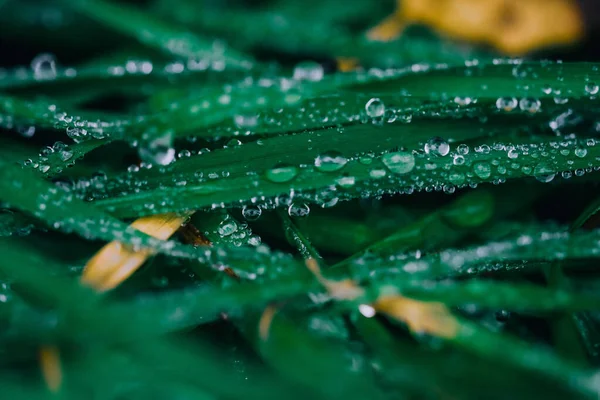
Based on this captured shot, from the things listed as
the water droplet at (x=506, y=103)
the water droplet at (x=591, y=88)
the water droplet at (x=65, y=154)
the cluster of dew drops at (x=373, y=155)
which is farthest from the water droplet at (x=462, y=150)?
the water droplet at (x=65, y=154)

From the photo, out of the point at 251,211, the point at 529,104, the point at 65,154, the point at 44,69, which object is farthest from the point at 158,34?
the point at 529,104

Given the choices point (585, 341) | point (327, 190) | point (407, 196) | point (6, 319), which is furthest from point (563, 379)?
point (6, 319)

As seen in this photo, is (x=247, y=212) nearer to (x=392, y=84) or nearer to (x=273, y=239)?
(x=273, y=239)

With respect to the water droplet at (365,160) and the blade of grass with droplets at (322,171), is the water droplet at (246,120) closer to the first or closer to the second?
the blade of grass with droplets at (322,171)

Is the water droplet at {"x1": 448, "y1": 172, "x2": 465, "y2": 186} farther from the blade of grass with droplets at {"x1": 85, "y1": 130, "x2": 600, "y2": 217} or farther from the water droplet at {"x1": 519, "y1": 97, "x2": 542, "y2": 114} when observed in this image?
the water droplet at {"x1": 519, "y1": 97, "x2": 542, "y2": 114}

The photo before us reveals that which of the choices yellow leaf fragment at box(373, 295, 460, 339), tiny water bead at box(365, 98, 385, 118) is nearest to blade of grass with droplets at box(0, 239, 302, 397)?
yellow leaf fragment at box(373, 295, 460, 339)

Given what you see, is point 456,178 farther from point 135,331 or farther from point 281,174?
point 135,331
